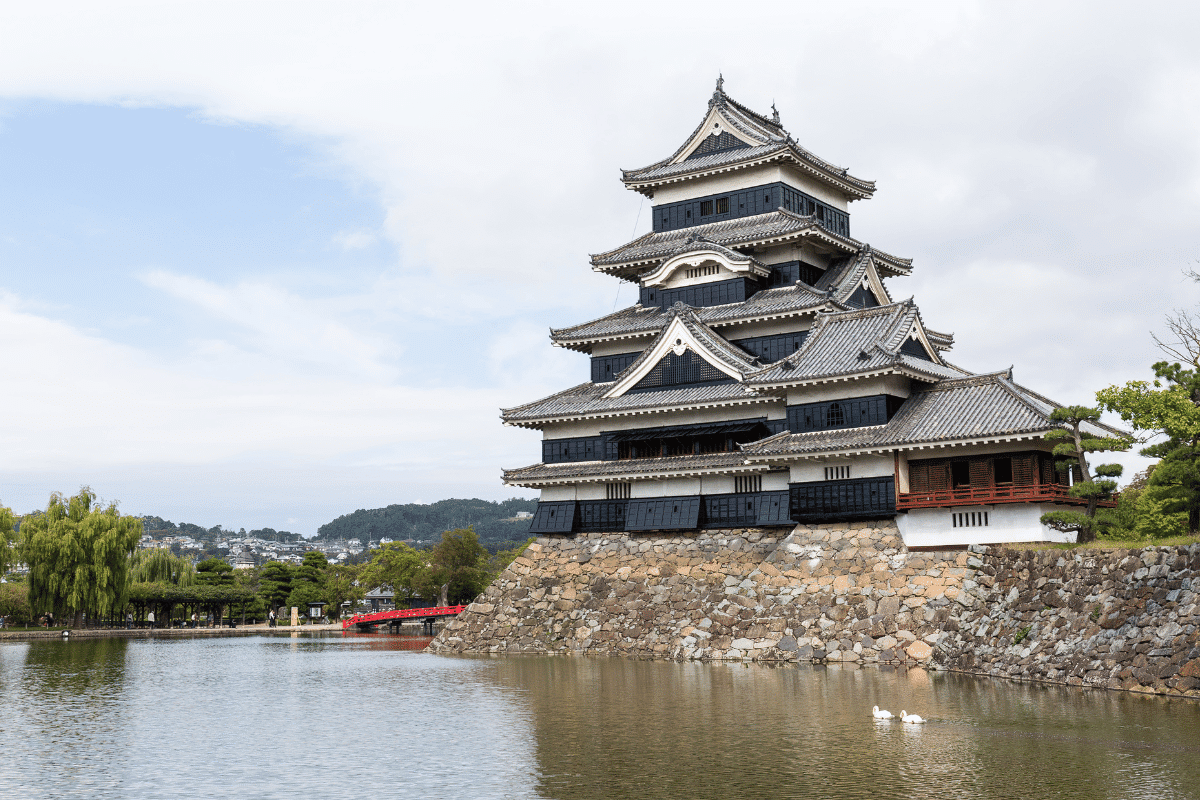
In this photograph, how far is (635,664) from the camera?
36.7m

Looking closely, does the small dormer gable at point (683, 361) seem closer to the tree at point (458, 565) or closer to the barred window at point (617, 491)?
the barred window at point (617, 491)

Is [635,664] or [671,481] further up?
[671,481]

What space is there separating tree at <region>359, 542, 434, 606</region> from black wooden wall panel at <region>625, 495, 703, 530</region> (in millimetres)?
47416

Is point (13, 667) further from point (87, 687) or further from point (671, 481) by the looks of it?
point (671, 481)

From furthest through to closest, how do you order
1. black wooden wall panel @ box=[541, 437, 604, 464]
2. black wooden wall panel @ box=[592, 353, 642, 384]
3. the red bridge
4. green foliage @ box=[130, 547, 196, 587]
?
green foliage @ box=[130, 547, 196, 587]
the red bridge
black wooden wall panel @ box=[592, 353, 642, 384]
black wooden wall panel @ box=[541, 437, 604, 464]

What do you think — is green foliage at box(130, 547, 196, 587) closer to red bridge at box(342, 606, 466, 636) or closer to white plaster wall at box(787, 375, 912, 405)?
red bridge at box(342, 606, 466, 636)

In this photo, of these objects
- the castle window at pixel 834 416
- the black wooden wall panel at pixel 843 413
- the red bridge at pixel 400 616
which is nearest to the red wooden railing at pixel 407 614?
the red bridge at pixel 400 616

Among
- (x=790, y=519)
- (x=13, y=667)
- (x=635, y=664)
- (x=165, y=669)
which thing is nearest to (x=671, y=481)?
(x=790, y=519)

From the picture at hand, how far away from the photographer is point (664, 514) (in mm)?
43719

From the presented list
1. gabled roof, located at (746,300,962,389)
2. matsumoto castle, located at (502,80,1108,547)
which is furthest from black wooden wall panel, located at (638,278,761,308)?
gabled roof, located at (746,300,962,389)

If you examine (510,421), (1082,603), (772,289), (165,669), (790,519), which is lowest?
(165,669)

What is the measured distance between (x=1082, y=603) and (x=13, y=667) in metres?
36.7

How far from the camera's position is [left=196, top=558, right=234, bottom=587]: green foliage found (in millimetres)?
88188

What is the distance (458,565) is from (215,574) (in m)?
19.9
